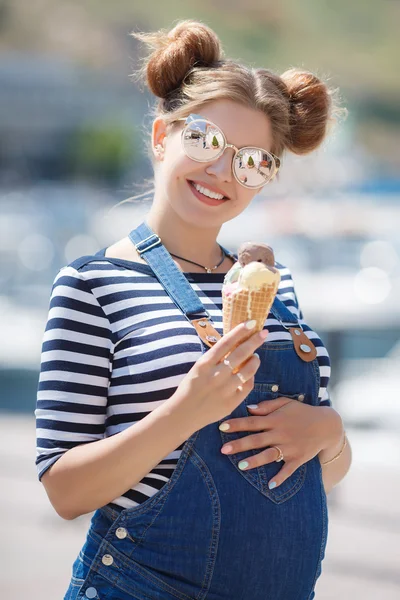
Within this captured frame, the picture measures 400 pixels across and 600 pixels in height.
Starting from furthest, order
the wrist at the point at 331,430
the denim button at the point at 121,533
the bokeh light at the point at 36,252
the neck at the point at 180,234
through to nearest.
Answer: the bokeh light at the point at 36,252 < the neck at the point at 180,234 < the wrist at the point at 331,430 < the denim button at the point at 121,533

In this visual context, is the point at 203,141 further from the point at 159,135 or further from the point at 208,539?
the point at 208,539

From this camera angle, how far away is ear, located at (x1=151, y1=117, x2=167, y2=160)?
1.71 meters

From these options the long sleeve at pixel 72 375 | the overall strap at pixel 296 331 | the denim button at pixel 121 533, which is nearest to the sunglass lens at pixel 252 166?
the overall strap at pixel 296 331

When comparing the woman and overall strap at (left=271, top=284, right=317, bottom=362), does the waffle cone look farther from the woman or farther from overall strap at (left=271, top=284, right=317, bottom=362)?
overall strap at (left=271, top=284, right=317, bottom=362)

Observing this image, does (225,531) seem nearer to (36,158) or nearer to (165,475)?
(165,475)

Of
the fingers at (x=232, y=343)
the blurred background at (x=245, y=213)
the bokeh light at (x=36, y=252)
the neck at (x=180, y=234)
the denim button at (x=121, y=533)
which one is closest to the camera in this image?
the fingers at (x=232, y=343)

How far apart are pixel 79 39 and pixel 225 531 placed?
706 inches

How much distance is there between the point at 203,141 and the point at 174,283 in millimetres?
285

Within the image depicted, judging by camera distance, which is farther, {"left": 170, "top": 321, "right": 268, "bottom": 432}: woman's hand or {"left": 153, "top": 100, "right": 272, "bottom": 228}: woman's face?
{"left": 153, "top": 100, "right": 272, "bottom": 228}: woman's face

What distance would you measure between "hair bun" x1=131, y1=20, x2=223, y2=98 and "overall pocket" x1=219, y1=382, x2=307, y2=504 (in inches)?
27.3

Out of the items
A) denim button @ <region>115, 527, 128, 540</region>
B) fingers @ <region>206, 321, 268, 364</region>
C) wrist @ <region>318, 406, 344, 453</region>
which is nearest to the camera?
fingers @ <region>206, 321, 268, 364</region>

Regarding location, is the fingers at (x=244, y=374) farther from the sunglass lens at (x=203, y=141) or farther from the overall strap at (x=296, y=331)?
the sunglass lens at (x=203, y=141)

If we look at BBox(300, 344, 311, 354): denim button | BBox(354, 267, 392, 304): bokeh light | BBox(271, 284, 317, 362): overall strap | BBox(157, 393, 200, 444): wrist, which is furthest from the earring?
BBox(354, 267, 392, 304): bokeh light

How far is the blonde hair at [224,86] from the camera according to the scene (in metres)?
1.64
